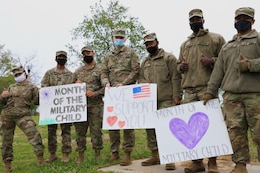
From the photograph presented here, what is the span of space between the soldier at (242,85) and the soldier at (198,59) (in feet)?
1.68

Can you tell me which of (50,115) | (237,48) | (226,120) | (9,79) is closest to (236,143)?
(226,120)

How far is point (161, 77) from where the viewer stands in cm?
605

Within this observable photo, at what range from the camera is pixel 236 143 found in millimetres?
4707

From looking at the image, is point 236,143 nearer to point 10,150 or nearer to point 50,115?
point 50,115

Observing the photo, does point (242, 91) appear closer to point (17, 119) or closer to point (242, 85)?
point (242, 85)

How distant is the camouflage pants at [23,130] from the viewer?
22.7 ft

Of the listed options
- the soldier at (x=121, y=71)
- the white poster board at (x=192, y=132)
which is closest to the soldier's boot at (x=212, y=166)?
the white poster board at (x=192, y=132)

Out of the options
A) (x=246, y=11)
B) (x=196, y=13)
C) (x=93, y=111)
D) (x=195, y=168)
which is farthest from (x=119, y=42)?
(x=195, y=168)

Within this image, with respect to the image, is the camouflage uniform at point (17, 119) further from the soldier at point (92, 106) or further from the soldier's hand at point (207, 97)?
the soldier's hand at point (207, 97)

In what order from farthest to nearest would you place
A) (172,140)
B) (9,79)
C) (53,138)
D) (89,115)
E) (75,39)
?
(9,79), (75,39), (53,138), (89,115), (172,140)

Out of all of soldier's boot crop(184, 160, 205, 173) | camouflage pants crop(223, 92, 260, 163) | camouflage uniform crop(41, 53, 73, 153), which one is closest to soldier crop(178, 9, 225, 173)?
soldier's boot crop(184, 160, 205, 173)

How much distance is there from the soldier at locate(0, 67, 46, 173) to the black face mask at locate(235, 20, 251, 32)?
4526 millimetres

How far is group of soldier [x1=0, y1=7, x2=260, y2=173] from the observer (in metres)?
4.66

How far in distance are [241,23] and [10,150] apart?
206 inches
